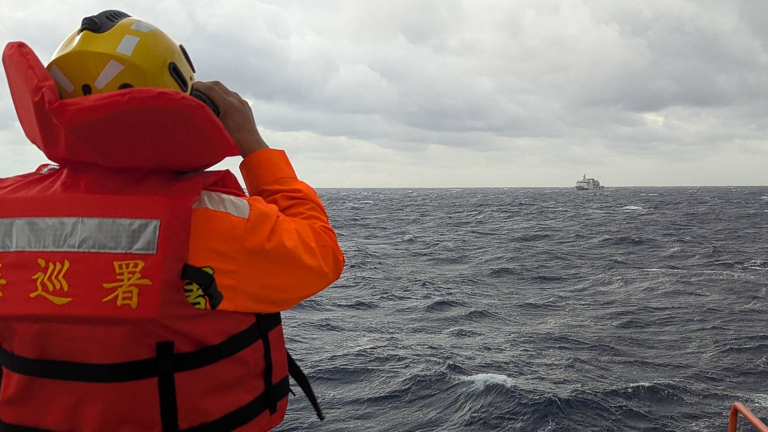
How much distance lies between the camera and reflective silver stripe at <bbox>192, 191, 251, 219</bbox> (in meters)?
1.36

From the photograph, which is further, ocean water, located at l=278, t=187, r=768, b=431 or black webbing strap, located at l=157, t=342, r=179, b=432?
ocean water, located at l=278, t=187, r=768, b=431

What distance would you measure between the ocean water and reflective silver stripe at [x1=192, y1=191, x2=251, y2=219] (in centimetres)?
696

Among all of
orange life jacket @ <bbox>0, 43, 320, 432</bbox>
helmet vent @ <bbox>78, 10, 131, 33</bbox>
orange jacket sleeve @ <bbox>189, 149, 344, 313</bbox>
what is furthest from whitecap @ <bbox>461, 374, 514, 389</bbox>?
helmet vent @ <bbox>78, 10, 131, 33</bbox>

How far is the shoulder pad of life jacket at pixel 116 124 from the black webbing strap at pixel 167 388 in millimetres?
447

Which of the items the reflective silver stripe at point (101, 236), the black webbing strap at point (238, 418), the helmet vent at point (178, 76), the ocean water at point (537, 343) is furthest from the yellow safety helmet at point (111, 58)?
the ocean water at point (537, 343)

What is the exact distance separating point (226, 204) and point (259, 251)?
0.14 meters

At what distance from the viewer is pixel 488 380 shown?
937 centimetres

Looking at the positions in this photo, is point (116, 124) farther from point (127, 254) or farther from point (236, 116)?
point (236, 116)

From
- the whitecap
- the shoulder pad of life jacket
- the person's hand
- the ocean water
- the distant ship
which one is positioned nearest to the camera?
the shoulder pad of life jacket

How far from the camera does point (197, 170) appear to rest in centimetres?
144

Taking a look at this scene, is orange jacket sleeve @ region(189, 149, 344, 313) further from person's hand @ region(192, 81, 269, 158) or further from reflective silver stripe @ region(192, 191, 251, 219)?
person's hand @ region(192, 81, 269, 158)

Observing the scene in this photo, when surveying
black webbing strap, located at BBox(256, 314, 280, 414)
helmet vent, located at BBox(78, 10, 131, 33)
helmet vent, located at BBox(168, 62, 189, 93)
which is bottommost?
black webbing strap, located at BBox(256, 314, 280, 414)

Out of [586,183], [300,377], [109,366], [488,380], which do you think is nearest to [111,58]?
[109,366]

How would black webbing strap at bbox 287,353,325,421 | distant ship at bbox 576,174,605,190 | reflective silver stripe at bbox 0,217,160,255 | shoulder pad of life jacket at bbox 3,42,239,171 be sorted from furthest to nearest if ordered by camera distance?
1. distant ship at bbox 576,174,605,190
2. black webbing strap at bbox 287,353,325,421
3. reflective silver stripe at bbox 0,217,160,255
4. shoulder pad of life jacket at bbox 3,42,239,171
